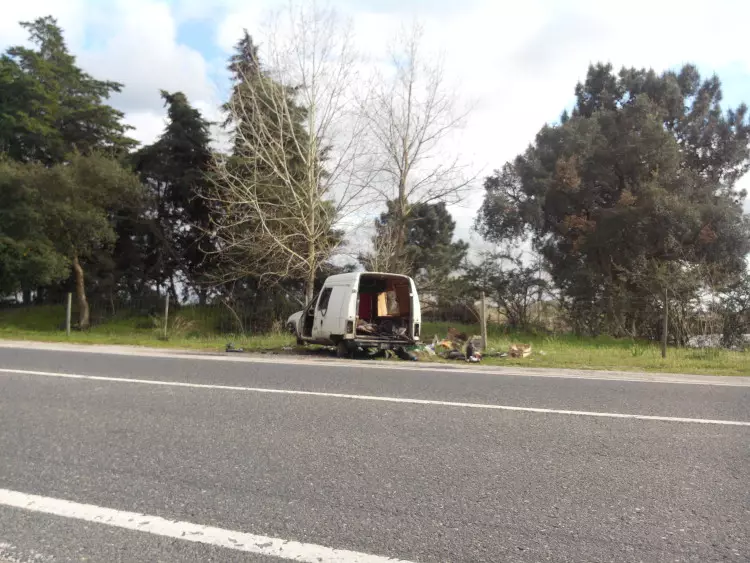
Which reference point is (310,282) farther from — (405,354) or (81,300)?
(81,300)

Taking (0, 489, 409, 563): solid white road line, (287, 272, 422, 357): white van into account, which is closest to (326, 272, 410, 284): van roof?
(287, 272, 422, 357): white van

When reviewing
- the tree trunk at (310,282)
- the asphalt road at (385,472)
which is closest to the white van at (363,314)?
the tree trunk at (310,282)

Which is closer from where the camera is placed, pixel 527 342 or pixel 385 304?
pixel 385 304

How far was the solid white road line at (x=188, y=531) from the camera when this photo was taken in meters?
3.09

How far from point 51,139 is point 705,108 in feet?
109

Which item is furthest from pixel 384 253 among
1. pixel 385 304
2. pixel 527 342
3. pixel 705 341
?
pixel 705 341

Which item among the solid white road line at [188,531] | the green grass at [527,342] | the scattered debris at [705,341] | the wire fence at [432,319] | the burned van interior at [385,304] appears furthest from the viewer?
the wire fence at [432,319]

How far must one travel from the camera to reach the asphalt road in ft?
10.7

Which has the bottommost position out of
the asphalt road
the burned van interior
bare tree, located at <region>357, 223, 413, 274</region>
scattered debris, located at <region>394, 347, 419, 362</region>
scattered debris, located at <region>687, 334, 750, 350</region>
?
the asphalt road

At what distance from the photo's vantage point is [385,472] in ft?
14.3

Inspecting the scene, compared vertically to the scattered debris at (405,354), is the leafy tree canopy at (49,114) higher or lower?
higher

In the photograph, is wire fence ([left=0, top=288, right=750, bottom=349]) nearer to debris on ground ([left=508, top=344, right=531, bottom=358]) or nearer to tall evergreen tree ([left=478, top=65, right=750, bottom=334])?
tall evergreen tree ([left=478, top=65, right=750, bottom=334])

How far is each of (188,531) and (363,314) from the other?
37.7 ft

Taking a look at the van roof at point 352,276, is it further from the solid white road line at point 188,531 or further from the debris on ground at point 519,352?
the solid white road line at point 188,531
